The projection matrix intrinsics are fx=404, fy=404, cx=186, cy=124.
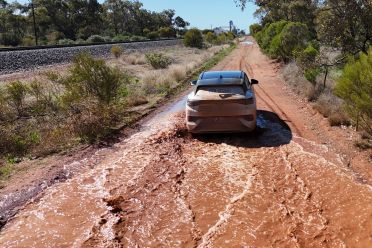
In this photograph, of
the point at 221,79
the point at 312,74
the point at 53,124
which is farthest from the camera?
the point at 312,74

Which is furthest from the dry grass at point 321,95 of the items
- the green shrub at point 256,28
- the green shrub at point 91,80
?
the green shrub at point 256,28

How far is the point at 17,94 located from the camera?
1411cm

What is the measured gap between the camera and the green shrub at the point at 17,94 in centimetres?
1401

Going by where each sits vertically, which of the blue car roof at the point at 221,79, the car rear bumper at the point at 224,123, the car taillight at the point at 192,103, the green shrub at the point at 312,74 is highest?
the blue car roof at the point at 221,79

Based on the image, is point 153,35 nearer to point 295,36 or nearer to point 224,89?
point 295,36

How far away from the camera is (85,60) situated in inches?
544

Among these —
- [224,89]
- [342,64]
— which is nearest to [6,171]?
[224,89]

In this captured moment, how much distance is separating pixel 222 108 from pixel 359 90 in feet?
10.3

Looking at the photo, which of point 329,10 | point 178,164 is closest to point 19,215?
point 178,164

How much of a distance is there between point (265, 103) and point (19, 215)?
10311 millimetres

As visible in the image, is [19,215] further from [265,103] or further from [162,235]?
[265,103]

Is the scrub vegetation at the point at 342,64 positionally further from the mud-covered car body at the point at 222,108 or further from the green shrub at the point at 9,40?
the green shrub at the point at 9,40

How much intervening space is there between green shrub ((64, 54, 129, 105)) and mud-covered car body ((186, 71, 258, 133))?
4725 millimetres

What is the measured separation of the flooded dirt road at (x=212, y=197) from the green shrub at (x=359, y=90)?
0.71 metres
